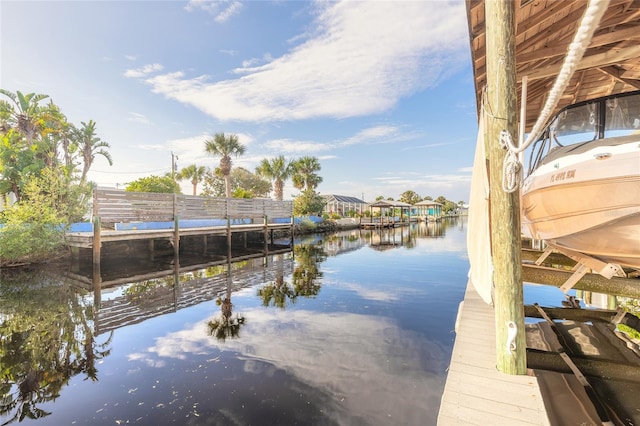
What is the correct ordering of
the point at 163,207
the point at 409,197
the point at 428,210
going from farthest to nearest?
the point at 409,197
the point at 428,210
the point at 163,207

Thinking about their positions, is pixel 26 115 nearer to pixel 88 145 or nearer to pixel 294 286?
pixel 88 145

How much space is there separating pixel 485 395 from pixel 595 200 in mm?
2339

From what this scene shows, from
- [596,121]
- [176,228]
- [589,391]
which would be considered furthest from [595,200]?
[176,228]

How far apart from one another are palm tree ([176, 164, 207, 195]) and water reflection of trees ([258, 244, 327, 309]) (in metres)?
36.6

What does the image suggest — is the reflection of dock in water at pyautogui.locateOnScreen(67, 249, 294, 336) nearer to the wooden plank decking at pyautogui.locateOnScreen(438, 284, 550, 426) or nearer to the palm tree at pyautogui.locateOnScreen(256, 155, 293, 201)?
the wooden plank decking at pyautogui.locateOnScreen(438, 284, 550, 426)

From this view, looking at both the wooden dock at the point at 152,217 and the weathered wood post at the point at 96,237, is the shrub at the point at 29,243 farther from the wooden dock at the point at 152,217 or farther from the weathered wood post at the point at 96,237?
the weathered wood post at the point at 96,237

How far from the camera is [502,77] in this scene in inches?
117

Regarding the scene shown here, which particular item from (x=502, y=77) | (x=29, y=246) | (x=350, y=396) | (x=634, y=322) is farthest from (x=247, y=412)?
(x=29, y=246)

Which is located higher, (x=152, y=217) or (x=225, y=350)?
(x=152, y=217)

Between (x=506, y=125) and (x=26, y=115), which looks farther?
(x=26, y=115)

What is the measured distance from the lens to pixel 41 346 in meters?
5.79

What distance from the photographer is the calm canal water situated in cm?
401

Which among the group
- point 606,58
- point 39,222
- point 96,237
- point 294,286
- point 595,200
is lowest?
point 294,286

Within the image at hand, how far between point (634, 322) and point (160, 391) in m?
8.18
